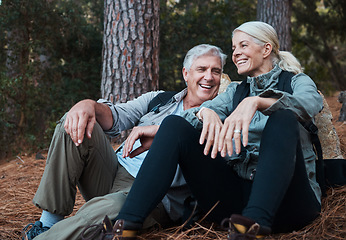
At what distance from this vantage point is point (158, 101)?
3158mm

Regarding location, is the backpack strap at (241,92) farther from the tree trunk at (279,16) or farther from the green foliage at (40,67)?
the tree trunk at (279,16)

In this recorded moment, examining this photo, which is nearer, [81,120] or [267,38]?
[81,120]

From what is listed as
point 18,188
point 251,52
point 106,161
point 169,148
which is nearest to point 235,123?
point 169,148

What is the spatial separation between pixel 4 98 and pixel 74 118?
166 inches

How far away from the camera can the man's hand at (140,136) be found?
8.36 feet

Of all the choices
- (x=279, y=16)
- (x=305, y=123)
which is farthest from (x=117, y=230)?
(x=279, y=16)

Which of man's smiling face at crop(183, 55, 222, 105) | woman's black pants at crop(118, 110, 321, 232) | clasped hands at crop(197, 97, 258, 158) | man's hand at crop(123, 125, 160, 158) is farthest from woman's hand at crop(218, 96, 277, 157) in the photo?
man's smiling face at crop(183, 55, 222, 105)

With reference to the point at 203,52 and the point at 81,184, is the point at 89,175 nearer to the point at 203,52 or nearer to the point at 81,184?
the point at 81,184

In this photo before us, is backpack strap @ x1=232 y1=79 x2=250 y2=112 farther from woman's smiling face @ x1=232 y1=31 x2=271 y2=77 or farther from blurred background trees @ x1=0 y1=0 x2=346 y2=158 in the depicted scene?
blurred background trees @ x1=0 y1=0 x2=346 y2=158

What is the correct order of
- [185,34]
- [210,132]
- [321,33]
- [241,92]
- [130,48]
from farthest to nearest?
[321,33] → [185,34] → [130,48] → [241,92] → [210,132]

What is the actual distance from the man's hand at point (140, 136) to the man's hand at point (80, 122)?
257 millimetres

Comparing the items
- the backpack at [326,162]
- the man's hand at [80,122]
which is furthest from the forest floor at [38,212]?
the man's hand at [80,122]

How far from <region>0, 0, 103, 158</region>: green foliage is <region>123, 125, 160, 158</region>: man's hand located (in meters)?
3.75

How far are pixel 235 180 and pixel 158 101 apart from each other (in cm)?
112
